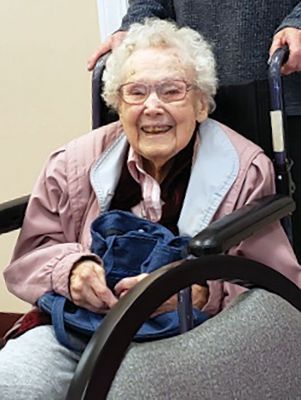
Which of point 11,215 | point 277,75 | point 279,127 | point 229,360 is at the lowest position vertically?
point 229,360

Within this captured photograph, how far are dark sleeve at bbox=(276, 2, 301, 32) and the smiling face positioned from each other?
22 centimetres

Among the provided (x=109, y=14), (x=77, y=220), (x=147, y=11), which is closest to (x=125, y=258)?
(x=77, y=220)

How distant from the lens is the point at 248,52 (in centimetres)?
185

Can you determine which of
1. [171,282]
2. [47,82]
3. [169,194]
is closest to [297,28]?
[169,194]

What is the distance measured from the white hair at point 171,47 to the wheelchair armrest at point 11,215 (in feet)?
0.98

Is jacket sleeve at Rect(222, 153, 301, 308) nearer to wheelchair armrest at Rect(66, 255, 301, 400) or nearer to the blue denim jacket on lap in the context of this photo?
the blue denim jacket on lap

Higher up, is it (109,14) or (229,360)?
(109,14)

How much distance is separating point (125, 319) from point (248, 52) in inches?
33.6

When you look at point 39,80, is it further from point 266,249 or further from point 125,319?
point 125,319

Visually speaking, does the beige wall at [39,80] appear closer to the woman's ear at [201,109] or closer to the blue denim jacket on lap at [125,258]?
the woman's ear at [201,109]

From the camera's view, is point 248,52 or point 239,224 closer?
point 239,224

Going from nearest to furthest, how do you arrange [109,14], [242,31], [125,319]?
[125,319] → [242,31] → [109,14]

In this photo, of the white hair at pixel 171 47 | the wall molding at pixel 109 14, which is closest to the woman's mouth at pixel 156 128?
the white hair at pixel 171 47

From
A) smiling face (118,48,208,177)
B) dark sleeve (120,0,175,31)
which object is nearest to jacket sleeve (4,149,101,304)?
smiling face (118,48,208,177)
